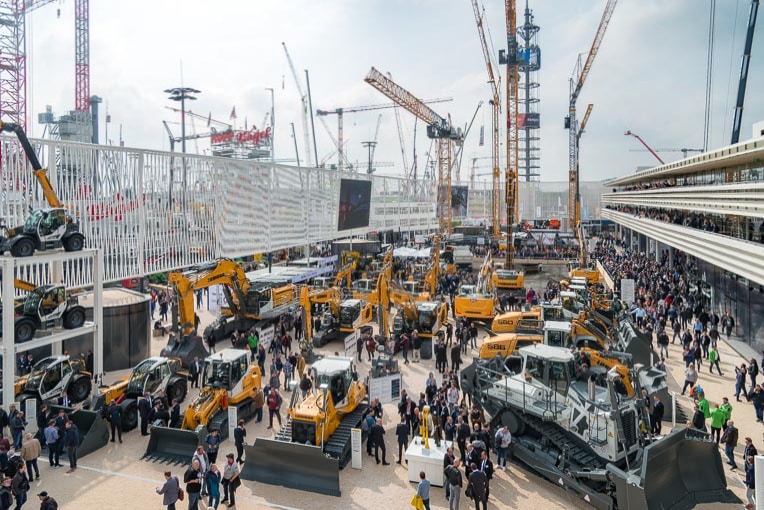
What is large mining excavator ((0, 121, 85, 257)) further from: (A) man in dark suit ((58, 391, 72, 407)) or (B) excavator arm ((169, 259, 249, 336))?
(A) man in dark suit ((58, 391, 72, 407))

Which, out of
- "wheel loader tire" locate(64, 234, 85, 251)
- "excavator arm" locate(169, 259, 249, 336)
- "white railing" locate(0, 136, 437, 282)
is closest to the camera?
"wheel loader tire" locate(64, 234, 85, 251)

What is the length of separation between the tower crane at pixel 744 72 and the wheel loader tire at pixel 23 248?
3713 centimetres

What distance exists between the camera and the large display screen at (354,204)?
143 ft

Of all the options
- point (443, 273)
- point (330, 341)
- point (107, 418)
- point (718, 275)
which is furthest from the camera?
point (443, 273)

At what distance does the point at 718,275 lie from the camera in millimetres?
26672

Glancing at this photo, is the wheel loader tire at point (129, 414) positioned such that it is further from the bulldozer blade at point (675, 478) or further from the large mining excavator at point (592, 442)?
the bulldozer blade at point (675, 478)

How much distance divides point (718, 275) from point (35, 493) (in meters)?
29.4

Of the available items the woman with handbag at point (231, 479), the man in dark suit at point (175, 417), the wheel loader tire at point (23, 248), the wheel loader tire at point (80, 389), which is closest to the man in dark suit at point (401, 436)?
the woman with handbag at point (231, 479)

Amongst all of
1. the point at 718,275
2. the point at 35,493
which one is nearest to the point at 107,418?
the point at 35,493

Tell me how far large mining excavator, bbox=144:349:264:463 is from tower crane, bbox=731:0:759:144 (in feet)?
108

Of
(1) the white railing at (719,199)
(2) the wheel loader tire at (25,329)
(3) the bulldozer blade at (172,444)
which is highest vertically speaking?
(1) the white railing at (719,199)

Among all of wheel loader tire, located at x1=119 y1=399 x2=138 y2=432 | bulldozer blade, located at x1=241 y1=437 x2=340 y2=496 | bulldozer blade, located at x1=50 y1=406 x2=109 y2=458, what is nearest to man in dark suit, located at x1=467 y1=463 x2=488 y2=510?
bulldozer blade, located at x1=241 y1=437 x2=340 y2=496

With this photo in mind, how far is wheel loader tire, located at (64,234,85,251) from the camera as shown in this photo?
659 inches

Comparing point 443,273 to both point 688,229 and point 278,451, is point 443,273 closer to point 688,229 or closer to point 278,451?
point 688,229
